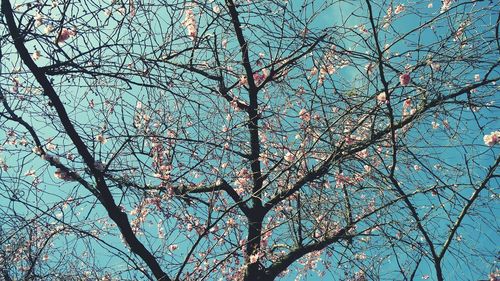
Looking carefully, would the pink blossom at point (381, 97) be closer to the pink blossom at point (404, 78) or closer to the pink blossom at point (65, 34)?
the pink blossom at point (404, 78)

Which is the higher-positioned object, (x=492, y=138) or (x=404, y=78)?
(x=404, y=78)

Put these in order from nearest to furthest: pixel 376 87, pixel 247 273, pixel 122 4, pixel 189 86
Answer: pixel 122 4 → pixel 189 86 → pixel 376 87 → pixel 247 273

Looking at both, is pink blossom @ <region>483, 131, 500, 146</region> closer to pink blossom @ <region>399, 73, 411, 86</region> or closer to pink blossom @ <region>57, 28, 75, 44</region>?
pink blossom @ <region>399, 73, 411, 86</region>

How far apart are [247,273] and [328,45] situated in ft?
6.51

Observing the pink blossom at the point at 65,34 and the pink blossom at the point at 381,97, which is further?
the pink blossom at the point at 381,97

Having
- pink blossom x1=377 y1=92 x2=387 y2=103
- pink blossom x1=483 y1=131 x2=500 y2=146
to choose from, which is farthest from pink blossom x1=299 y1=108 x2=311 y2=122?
pink blossom x1=483 y1=131 x2=500 y2=146

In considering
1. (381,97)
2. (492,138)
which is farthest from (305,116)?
(492,138)

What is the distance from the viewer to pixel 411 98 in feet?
11.7

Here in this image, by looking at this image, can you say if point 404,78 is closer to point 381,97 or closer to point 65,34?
point 381,97

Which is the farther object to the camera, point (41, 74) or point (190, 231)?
point (190, 231)

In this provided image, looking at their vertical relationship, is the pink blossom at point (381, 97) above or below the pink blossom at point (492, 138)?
above

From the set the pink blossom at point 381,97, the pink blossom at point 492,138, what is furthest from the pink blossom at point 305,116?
the pink blossom at point 492,138

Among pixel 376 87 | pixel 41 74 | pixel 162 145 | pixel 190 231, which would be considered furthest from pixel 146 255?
pixel 376 87

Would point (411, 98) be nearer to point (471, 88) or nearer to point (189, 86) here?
point (471, 88)
